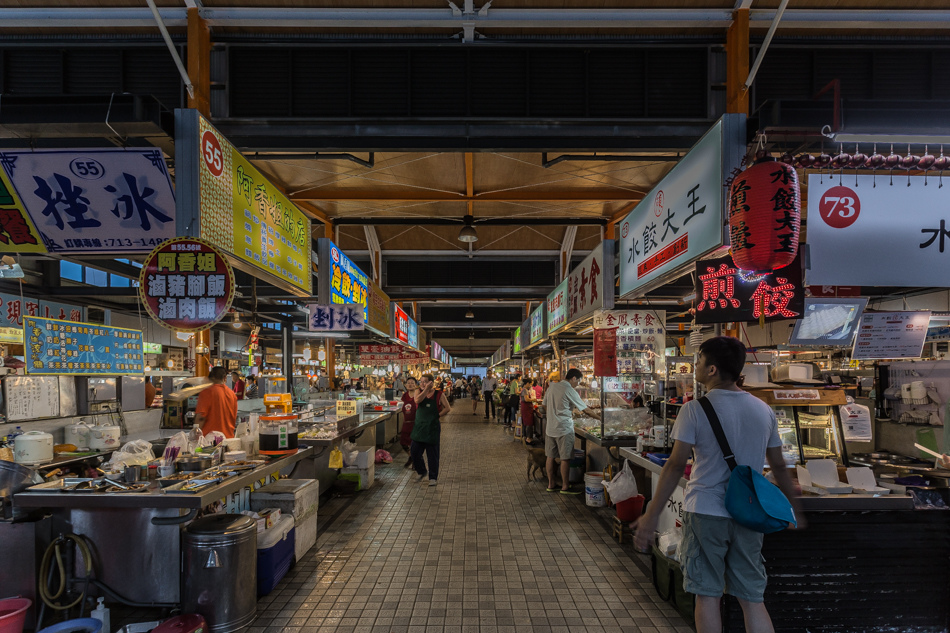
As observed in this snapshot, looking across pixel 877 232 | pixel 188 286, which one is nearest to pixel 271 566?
pixel 188 286

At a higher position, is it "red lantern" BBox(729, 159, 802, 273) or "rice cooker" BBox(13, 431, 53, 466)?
"red lantern" BBox(729, 159, 802, 273)

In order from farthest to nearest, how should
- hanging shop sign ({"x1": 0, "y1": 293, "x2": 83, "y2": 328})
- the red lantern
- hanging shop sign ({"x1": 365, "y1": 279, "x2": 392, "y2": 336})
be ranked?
hanging shop sign ({"x1": 0, "y1": 293, "x2": 83, "y2": 328}), hanging shop sign ({"x1": 365, "y1": 279, "x2": 392, "y2": 336}), the red lantern

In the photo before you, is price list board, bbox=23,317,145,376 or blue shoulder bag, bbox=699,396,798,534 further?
price list board, bbox=23,317,145,376

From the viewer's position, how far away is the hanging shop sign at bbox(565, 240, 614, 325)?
22.4 ft

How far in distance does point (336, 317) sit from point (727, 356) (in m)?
6.95

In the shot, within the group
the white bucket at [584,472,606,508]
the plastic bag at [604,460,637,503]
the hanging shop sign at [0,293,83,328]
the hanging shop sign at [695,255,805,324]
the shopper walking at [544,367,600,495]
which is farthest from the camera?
the hanging shop sign at [0,293,83,328]

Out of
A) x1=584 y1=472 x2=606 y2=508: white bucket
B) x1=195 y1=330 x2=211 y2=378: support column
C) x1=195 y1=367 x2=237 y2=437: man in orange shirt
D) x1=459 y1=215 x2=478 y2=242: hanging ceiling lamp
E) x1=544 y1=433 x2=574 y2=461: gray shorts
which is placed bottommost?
x1=584 y1=472 x2=606 y2=508: white bucket

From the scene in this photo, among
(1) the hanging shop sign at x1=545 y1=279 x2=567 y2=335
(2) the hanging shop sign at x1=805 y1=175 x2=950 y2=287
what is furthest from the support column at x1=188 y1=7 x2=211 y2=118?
(1) the hanging shop sign at x1=545 y1=279 x2=567 y2=335

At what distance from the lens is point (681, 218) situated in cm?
419

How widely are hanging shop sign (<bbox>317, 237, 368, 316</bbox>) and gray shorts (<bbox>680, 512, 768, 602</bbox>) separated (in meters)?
5.68

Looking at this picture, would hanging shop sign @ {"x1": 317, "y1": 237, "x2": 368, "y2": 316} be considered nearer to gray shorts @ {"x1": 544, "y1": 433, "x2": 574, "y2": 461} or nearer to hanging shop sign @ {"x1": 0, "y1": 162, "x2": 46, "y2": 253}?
hanging shop sign @ {"x1": 0, "y1": 162, "x2": 46, "y2": 253}

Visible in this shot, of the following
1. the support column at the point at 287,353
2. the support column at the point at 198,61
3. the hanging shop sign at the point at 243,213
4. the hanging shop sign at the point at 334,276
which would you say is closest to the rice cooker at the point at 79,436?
the hanging shop sign at the point at 334,276

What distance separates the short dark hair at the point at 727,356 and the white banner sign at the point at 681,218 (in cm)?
87

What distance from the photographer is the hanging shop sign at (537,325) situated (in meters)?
13.0
